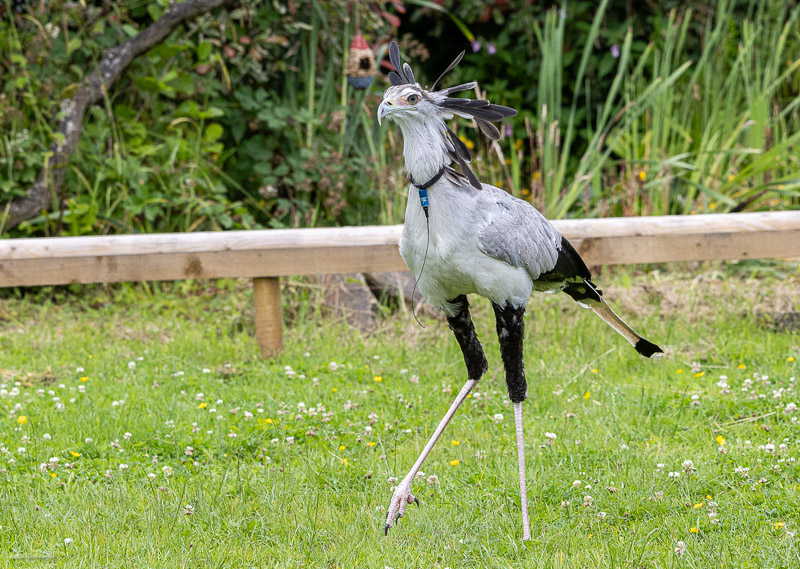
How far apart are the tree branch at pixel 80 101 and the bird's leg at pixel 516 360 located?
3938mm

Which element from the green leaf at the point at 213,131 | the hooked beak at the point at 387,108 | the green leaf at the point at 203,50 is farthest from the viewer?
the green leaf at the point at 213,131

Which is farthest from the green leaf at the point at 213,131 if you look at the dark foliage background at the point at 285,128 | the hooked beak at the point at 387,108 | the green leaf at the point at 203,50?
the hooked beak at the point at 387,108

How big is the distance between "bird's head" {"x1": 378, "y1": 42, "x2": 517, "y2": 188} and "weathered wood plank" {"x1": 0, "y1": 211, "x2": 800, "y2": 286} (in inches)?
81.0

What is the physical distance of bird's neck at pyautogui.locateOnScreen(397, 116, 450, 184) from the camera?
2.76 meters

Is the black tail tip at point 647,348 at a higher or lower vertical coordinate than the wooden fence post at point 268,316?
higher

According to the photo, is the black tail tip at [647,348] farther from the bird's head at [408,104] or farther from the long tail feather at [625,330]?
the bird's head at [408,104]

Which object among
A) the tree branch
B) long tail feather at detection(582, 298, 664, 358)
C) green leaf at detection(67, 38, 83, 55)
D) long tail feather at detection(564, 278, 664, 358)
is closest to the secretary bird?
long tail feather at detection(564, 278, 664, 358)

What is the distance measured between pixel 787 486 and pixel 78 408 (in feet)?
10.0

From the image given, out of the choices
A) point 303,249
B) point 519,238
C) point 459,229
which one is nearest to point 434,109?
point 459,229

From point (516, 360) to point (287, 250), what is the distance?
6.90ft

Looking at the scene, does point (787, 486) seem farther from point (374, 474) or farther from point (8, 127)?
point (8, 127)

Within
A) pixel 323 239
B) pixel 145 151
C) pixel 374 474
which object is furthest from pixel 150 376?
pixel 145 151

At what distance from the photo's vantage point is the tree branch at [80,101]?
6.01m

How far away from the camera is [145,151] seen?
20.3 ft
